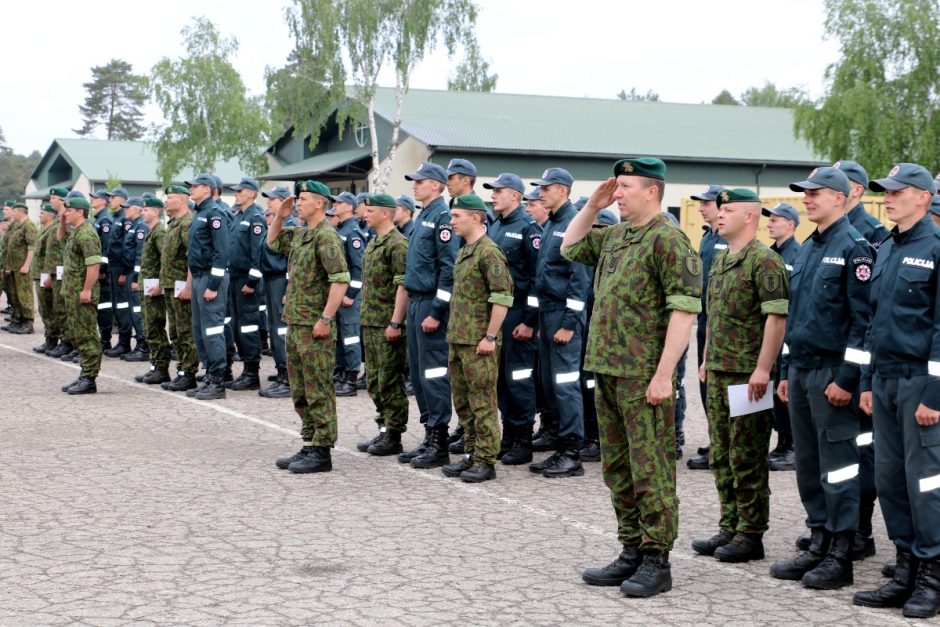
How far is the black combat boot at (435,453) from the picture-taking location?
866cm

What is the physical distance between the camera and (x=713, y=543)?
6293 millimetres

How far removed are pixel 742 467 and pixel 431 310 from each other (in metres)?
3.26

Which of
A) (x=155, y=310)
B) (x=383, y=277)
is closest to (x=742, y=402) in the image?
(x=383, y=277)

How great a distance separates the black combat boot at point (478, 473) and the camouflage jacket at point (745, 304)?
7.32 feet

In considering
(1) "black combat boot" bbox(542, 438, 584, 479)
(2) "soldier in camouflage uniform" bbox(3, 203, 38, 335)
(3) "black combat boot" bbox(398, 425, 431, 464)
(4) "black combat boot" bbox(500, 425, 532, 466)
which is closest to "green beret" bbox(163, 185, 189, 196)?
(3) "black combat boot" bbox(398, 425, 431, 464)

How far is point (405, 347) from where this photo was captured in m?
9.27

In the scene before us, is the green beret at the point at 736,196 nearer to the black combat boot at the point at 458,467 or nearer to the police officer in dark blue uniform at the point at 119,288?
the black combat boot at the point at 458,467

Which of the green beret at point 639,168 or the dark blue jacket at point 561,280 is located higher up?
the green beret at point 639,168

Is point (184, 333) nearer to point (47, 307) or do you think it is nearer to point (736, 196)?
point (47, 307)

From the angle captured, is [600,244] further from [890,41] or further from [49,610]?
[890,41]

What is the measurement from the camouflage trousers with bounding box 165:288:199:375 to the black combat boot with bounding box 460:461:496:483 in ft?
17.5

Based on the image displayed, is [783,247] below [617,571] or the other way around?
the other way around

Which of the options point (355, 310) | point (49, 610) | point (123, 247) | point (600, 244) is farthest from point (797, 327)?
point (123, 247)

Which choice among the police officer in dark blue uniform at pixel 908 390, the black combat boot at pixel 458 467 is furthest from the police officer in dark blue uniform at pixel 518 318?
the police officer in dark blue uniform at pixel 908 390
